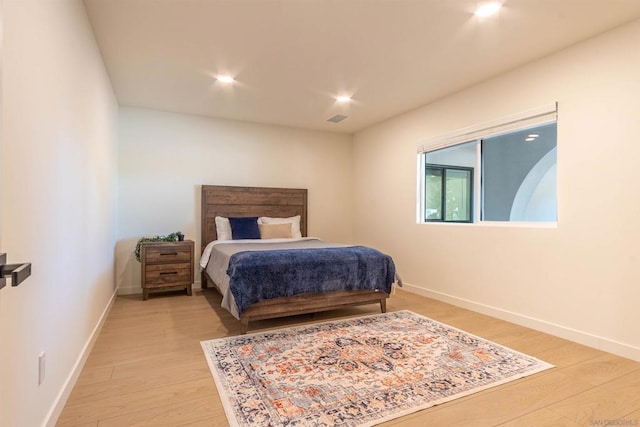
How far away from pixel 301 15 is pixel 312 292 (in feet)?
7.40

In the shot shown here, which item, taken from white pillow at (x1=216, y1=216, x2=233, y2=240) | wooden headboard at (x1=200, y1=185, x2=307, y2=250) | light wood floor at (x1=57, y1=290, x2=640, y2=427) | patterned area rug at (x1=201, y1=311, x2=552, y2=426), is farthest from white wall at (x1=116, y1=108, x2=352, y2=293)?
patterned area rug at (x1=201, y1=311, x2=552, y2=426)

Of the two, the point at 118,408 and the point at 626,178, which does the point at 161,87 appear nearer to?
the point at 118,408

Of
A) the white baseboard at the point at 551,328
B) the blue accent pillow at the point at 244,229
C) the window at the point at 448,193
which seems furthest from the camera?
the blue accent pillow at the point at 244,229

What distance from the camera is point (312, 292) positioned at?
3.10 meters

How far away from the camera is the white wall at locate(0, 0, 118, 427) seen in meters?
1.19

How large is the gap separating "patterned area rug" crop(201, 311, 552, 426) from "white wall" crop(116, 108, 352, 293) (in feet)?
Result: 7.88

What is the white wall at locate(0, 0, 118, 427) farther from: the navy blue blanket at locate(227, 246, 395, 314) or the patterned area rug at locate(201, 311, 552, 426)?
the navy blue blanket at locate(227, 246, 395, 314)

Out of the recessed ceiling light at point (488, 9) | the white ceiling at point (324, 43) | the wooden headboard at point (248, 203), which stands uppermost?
the recessed ceiling light at point (488, 9)

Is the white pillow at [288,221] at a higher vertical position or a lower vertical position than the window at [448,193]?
lower

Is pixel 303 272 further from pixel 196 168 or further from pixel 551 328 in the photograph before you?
pixel 196 168

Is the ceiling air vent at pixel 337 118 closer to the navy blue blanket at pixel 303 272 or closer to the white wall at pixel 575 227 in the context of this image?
the white wall at pixel 575 227

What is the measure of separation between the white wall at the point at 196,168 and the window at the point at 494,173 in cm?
179

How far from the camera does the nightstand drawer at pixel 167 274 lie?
399cm

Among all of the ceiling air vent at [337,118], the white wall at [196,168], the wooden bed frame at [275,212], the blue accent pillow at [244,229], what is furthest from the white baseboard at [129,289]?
the ceiling air vent at [337,118]
